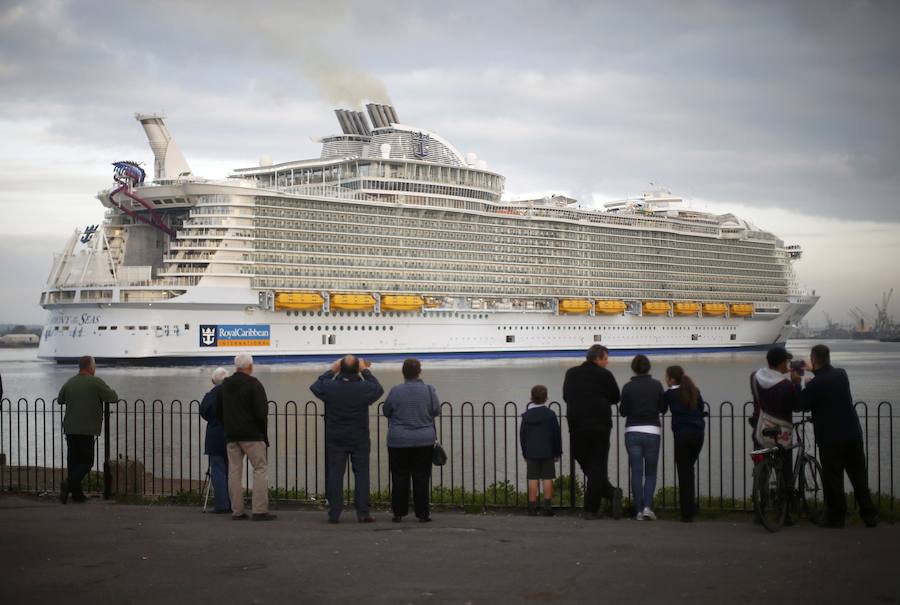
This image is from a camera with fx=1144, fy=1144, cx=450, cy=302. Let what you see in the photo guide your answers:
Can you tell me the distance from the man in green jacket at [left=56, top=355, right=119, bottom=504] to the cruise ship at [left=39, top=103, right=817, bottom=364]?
53.3m

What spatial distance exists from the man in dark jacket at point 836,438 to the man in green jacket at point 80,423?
8.24 meters

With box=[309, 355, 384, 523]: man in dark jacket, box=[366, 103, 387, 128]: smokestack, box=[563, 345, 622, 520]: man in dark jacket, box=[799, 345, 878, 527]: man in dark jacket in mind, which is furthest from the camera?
box=[366, 103, 387, 128]: smokestack

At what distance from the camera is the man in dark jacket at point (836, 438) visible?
38.2 ft

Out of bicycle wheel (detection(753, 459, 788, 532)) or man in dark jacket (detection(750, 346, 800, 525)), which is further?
man in dark jacket (detection(750, 346, 800, 525))

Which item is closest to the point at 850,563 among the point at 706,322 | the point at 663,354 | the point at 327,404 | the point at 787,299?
the point at 327,404

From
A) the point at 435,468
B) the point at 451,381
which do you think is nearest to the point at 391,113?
the point at 451,381

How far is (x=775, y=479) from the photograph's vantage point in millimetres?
11688

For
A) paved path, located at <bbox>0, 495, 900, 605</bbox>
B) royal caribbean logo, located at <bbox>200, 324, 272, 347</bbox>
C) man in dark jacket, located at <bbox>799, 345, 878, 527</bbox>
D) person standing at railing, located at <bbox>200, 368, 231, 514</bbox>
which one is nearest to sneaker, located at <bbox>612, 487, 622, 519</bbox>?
paved path, located at <bbox>0, 495, 900, 605</bbox>

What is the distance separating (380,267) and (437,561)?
7069cm

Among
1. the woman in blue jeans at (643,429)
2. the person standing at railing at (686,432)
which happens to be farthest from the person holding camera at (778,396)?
the woman in blue jeans at (643,429)

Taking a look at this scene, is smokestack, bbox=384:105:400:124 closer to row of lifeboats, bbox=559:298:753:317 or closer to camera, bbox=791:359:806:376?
row of lifeboats, bbox=559:298:753:317

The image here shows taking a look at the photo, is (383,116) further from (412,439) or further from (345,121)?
(412,439)

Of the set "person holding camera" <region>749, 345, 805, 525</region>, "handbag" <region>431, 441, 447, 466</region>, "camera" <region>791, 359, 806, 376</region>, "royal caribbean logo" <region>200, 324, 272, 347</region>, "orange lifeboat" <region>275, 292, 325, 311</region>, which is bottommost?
"handbag" <region>431, 441, 447, 466</region>

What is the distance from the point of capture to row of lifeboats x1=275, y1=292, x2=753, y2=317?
73.4 metres
